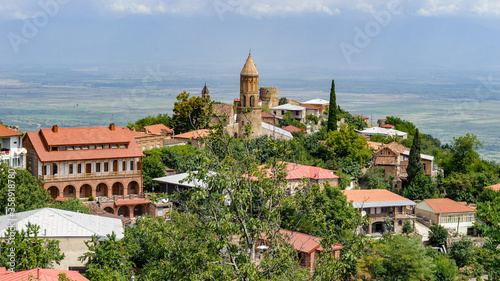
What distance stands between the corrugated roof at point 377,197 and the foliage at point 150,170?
11853mm

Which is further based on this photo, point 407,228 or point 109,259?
point 407,228

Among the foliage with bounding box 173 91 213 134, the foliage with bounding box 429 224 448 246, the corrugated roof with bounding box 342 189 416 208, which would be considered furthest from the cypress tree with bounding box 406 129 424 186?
the foliage with bounding box 173 91 213 134

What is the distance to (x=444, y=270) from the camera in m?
32.4

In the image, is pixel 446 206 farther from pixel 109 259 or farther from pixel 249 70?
pixel 109 259

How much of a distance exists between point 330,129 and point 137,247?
108ft

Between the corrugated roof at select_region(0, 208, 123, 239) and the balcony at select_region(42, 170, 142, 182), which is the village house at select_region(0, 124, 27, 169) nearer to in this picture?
the balcony at select_region(42, 170, 142, 182)

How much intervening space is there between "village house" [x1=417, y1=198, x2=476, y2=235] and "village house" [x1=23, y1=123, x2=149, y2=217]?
18.6 meters

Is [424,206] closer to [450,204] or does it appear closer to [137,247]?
[450,204]

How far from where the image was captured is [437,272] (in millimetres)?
32438

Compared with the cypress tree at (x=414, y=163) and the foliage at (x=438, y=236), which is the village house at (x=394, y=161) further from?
the foliage at (x=438, y=236)

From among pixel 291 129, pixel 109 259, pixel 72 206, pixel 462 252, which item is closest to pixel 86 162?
pixel 72 206

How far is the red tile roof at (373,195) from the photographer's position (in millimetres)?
39281

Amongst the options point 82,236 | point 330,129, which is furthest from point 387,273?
point 330,129

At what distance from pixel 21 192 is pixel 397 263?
1873 cm
